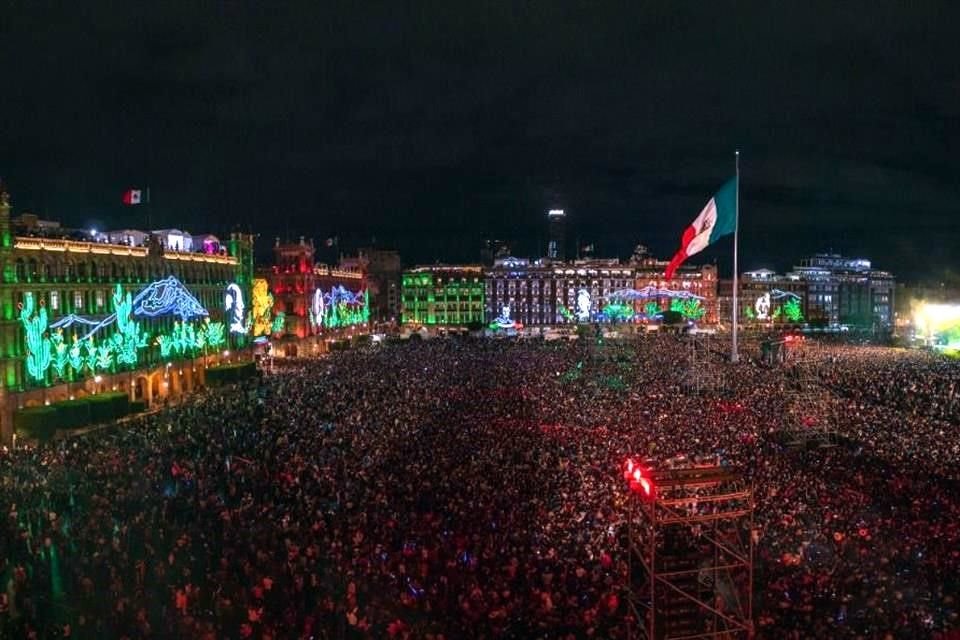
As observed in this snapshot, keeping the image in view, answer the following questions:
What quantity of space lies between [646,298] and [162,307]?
293ft

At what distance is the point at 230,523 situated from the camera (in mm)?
15523

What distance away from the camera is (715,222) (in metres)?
27.8

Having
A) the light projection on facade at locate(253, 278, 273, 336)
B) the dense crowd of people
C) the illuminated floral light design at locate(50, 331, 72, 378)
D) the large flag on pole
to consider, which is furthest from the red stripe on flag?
the light projection on facade at locate(253, 278, 273, 336)

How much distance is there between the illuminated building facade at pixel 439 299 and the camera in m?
117

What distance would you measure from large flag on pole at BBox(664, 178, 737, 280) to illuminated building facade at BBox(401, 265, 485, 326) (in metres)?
88.3

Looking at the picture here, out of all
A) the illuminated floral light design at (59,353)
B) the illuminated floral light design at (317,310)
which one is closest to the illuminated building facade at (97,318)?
the illuminated floral light design at (59,353)

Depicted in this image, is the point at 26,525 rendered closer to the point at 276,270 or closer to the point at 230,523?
the point at 230,523

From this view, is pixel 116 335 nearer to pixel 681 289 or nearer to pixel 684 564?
pixel 684 564

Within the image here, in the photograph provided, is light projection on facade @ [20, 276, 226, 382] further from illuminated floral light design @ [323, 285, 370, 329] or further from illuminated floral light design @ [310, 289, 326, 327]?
illuminated floral light design @ [323, 285, 370, 329]

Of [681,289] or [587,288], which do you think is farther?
[681,289]

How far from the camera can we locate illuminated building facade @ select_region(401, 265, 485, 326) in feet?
384

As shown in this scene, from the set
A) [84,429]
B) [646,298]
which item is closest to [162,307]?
[84,429]

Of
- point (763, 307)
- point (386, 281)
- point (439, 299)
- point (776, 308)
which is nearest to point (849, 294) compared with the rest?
point (776, 308)

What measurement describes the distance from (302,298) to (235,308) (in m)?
17.7
